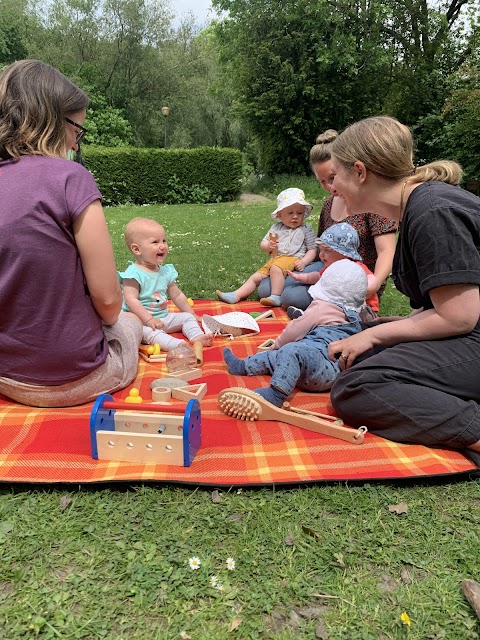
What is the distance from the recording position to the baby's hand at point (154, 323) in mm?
4457

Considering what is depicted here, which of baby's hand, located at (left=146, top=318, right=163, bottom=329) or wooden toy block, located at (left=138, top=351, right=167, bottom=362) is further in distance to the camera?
baby's hand, located at (left=146, top=318, right=163, bottom=329)

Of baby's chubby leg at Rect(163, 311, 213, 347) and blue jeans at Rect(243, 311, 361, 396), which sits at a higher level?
blue jeans at Rect(243, 311, 361, 396)

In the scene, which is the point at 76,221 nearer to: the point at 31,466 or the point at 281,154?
the point at 31,466

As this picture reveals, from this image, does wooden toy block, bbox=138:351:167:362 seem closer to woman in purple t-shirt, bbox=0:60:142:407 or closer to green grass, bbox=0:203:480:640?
woman in purple t-shirt, bbox=0:60:142:407

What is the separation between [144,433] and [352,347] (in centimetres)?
129

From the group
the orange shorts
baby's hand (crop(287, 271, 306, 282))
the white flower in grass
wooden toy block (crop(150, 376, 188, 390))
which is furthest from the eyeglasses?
the orange shorts

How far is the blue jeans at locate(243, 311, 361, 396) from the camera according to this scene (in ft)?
10.4

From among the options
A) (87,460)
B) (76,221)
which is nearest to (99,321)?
(76,221)

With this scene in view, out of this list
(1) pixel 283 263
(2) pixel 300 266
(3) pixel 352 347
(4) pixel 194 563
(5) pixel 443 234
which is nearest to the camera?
(4) pixel 194 563

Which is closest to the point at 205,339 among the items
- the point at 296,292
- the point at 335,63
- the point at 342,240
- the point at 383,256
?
the point at 342,240

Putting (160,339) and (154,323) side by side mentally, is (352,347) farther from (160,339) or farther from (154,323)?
(154,323)

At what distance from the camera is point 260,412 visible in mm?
2996

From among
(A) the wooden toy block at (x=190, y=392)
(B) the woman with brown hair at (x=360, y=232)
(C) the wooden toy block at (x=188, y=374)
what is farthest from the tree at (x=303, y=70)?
(A) the wooden toy block at (x=190, y=392)

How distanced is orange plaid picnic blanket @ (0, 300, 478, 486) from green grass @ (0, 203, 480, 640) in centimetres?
7
